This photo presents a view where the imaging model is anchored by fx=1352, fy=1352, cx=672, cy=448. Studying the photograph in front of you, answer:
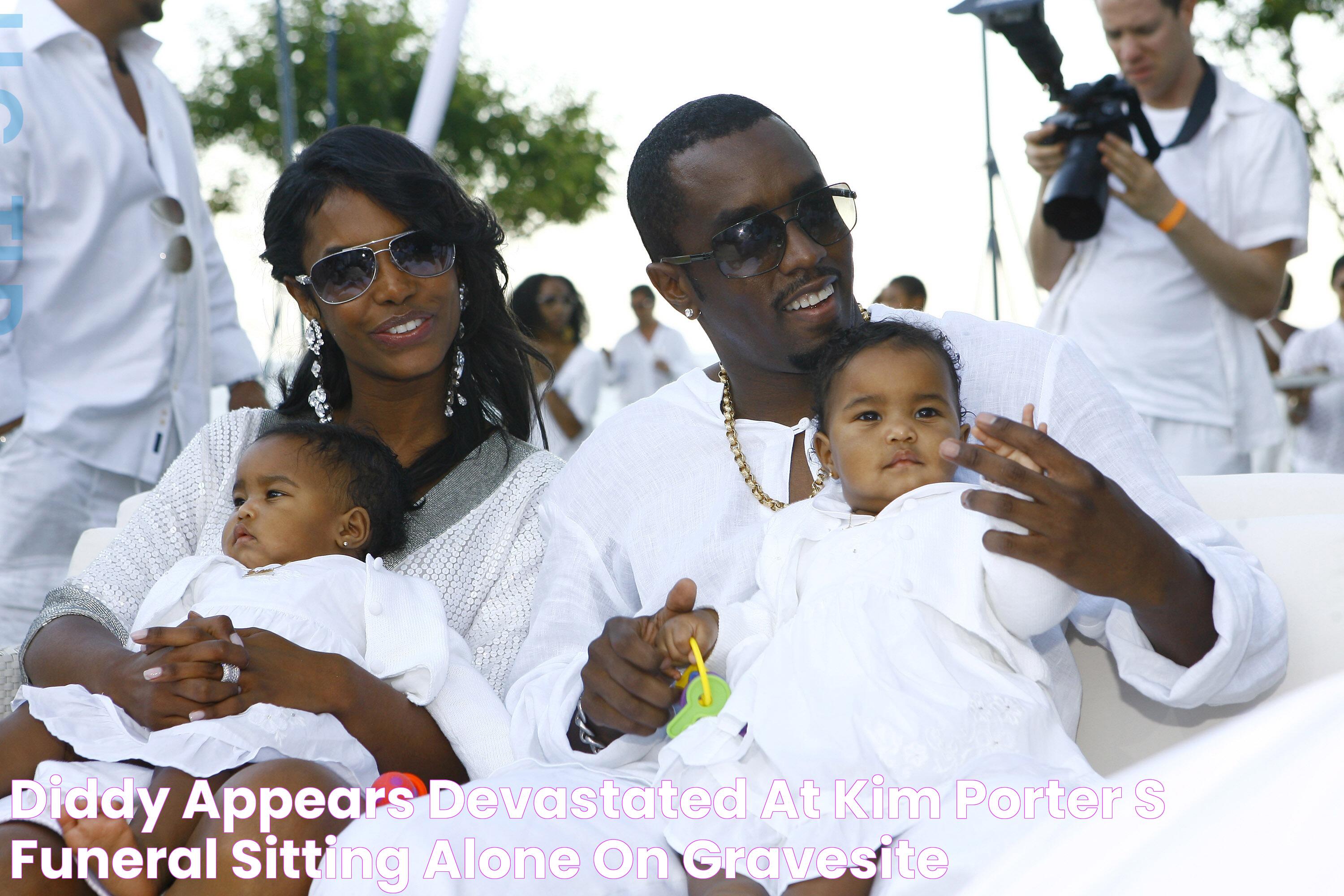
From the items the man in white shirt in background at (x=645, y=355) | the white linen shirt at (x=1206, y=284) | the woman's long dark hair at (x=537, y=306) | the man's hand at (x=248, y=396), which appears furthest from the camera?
the man in white shirt in background at (x=645, y=355)

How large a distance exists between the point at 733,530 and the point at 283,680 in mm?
883

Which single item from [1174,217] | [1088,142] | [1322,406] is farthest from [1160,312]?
[1322,406]

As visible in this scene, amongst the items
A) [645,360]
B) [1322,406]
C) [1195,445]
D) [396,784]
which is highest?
[396,784]

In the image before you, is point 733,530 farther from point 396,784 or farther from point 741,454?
point 396,784

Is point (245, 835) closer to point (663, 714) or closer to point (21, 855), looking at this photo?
point (21, 855)

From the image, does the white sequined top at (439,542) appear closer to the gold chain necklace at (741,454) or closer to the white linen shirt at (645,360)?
the gold chain necklace at (741,454)

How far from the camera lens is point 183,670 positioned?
2334 mm

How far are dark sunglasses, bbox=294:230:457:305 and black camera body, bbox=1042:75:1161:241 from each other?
2.09m

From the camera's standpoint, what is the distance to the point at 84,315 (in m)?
4.08

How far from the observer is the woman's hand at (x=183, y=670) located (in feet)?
7.68

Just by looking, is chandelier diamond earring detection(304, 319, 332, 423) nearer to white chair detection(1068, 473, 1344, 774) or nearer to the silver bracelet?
the silver bracelet

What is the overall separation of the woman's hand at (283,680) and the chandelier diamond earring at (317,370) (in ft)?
3.04

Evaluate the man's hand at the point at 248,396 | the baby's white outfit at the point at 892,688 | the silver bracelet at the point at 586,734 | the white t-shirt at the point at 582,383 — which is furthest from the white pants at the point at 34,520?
the white t-shirt at the point at 582,383

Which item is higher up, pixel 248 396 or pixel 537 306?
pixel 248 396
